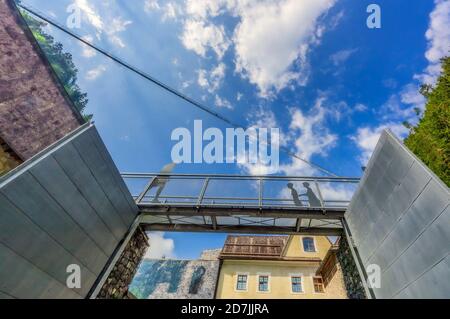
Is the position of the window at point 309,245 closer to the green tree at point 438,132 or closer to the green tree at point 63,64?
the green tree at point 438,132

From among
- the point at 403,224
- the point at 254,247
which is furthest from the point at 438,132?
the point at 254,247

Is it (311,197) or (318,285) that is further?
(318,285)

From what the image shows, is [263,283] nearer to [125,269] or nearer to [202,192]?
[202,192]

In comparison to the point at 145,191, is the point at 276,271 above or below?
above

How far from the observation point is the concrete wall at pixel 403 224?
11.5 ft

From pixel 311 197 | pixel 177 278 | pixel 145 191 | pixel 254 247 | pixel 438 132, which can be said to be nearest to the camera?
pixel 438 132

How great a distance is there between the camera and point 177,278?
1952cm

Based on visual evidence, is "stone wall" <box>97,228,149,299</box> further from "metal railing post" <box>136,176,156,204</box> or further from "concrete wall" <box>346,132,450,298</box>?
"concrete wall" <box>346,132,450,298</box>

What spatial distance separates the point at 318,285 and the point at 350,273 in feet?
32.6

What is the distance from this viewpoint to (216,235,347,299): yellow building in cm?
1458

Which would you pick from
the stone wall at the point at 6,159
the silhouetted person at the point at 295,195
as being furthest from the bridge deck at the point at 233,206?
the stone wall at the point at 6,159

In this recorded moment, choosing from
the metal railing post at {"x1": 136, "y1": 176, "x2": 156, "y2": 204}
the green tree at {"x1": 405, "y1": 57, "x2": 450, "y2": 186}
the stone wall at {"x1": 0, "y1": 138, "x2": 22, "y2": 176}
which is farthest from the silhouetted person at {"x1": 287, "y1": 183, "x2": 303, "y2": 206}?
the stone wall at {"x1": 0, "y1": 138, "x2": 22, "y2": 176}
